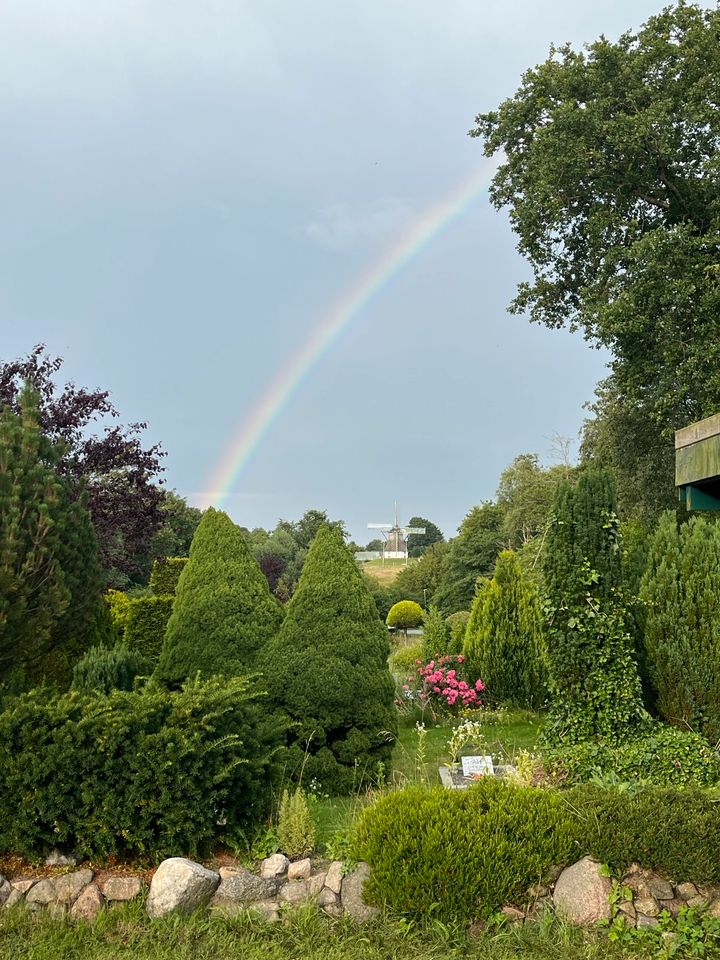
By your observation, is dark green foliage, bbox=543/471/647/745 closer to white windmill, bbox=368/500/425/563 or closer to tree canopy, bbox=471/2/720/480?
tree canopy, bbox=471/2/720/480

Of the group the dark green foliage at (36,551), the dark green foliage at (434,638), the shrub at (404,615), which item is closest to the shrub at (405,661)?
the dark green foliage at (434,638)

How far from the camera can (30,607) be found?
578 cm

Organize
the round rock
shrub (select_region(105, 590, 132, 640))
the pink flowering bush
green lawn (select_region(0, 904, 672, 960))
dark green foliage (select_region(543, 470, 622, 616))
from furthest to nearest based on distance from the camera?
shrub (select_region(105, 590, 132, 640))
the pink flowering bush
dark green foliage (select_region(543, 470, 622, 616))
the round rock
green lawn (select_region(0, 904, 672, 960))

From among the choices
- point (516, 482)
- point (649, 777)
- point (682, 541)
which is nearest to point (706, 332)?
point (682, 541)

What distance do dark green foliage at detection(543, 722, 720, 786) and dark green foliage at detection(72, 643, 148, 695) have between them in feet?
12.4

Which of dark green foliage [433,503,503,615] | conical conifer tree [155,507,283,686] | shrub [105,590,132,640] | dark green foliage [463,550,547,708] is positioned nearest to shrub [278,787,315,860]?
conical conifer tree [155,507,283,686]

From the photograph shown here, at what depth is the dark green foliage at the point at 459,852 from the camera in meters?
4.24

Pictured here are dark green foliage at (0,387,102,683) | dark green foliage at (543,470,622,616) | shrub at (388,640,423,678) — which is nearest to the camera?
dark green foliage at (0,387,102,683)

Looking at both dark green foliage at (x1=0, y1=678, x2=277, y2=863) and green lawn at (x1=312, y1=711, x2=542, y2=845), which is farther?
green lawn at (x1=312, y1=711, x2=542, y2=845)

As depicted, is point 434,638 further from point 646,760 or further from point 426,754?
point 646,760

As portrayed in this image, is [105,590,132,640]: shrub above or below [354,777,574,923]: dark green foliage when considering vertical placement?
above

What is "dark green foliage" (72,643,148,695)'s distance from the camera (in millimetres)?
6359

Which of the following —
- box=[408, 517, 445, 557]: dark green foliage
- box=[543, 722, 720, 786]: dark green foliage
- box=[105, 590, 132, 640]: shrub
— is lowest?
box=[543, 722, 720, 786]: dark green foliage

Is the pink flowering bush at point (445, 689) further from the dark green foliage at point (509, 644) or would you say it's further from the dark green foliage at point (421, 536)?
the dark green foliage at point (421, 536)
